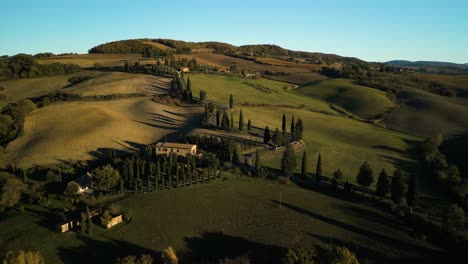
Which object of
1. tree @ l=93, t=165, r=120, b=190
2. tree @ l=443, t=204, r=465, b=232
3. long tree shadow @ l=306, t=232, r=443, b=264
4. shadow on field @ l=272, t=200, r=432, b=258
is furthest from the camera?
tree @ l=93, t=165, r=120, b=190

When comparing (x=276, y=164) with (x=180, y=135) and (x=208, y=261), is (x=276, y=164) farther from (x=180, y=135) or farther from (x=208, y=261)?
(x=208, y=261)

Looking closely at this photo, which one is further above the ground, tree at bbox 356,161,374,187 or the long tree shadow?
tree at bbox 356,161,374,187

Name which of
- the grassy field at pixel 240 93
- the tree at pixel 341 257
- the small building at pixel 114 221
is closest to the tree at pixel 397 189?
the tree at pixel 341 257

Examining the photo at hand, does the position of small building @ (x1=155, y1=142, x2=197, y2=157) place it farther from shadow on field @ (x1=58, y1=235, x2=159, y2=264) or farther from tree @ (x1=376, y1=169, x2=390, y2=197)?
tree @ (x1=376, y1=169, x2=390, y2=197)

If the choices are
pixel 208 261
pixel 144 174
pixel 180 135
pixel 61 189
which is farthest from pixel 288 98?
pixel 208 261

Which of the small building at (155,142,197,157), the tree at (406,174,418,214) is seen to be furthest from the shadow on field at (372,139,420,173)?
the small building at (155,142,197,157)

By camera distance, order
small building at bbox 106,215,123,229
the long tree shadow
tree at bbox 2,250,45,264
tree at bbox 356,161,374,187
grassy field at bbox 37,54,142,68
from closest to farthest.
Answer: tree at bbox 2,250,45,264
the long tree shadow
small building at bbox 106,215,123,229
tree at bbox 356,161,374,187
grassy field at bbox 37,54,142,68
